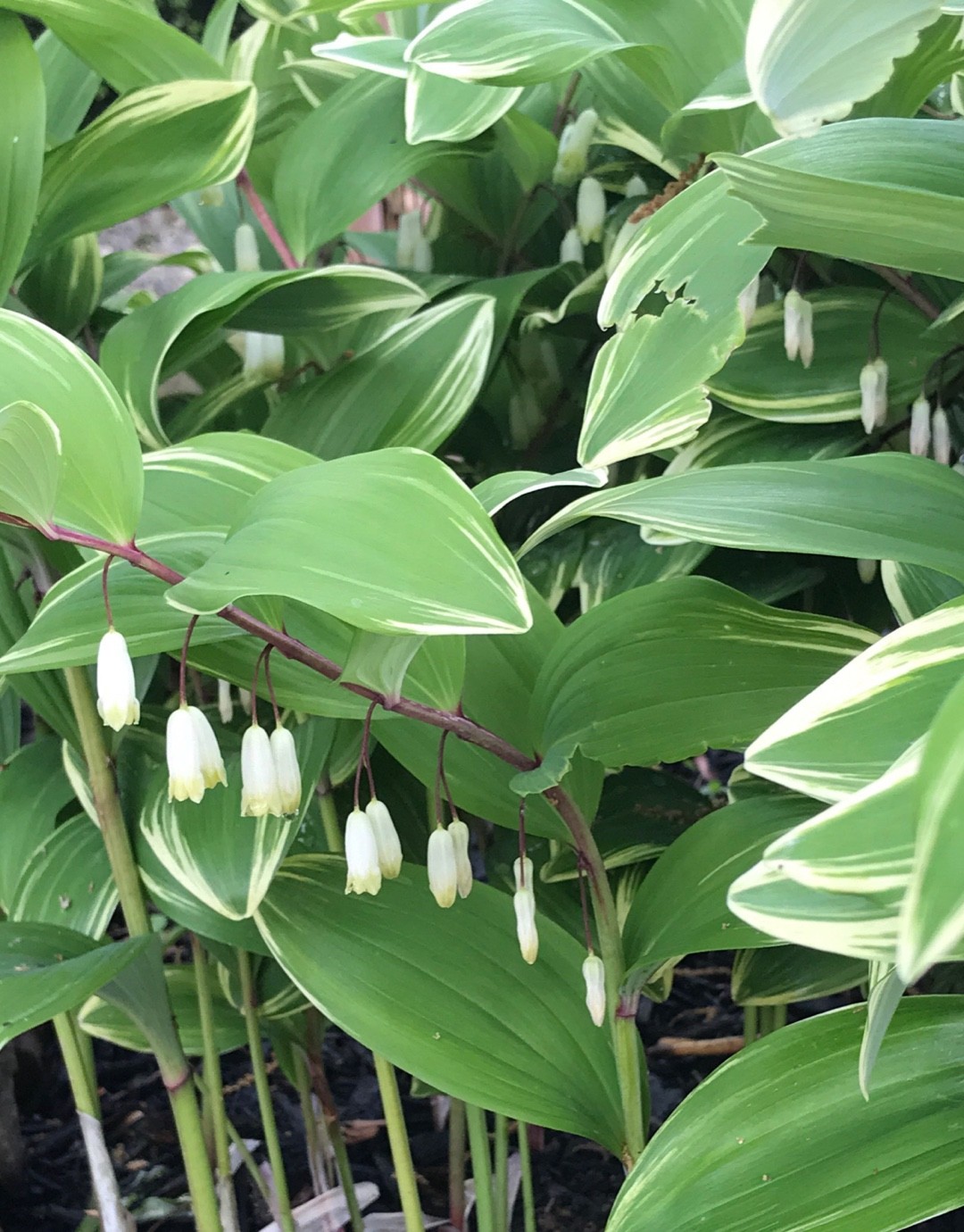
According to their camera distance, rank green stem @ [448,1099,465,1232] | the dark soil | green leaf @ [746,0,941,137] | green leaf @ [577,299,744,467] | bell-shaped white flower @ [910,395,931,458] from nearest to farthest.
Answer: green leaf @ [746,0,941,137] → green leaf @ [577,299,744,467] → bell-shaped white flower @ [910,395,931,458] → green stem @ [448,1099,465,1232] → the dark soil

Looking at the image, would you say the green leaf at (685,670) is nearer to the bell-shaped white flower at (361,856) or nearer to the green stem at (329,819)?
the bell-shaped white flower at (361,856)

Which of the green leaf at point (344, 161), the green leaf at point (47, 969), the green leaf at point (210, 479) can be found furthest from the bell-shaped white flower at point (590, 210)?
the green leaf at point (47, 969)

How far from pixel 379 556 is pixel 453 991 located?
1.11 feet

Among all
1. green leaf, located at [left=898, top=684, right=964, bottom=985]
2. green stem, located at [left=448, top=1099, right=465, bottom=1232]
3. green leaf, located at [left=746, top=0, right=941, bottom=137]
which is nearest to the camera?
green leaf, located at [left=898, top=684, right=964, bottom=985]

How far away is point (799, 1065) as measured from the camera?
1.49ft

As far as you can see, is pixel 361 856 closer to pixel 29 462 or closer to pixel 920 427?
pixel 29 462

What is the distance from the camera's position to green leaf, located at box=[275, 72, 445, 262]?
76 centimetres

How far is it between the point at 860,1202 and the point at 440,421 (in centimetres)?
49

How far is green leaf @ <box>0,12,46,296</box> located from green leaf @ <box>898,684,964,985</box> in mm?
584

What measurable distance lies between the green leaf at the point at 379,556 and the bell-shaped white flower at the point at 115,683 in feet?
0.21

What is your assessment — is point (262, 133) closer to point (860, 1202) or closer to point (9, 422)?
point (9, 422)

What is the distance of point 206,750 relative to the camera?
446mm

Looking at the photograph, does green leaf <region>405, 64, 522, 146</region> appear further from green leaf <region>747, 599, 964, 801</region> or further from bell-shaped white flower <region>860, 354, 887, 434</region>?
green leaf <region>747, 599, 964, 801</region>

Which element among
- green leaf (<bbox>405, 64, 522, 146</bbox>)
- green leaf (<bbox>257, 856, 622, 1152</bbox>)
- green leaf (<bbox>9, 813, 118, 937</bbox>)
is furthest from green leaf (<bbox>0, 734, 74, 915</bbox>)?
green leaf (<bbox>405, 64, 522, 146</bbox>)
